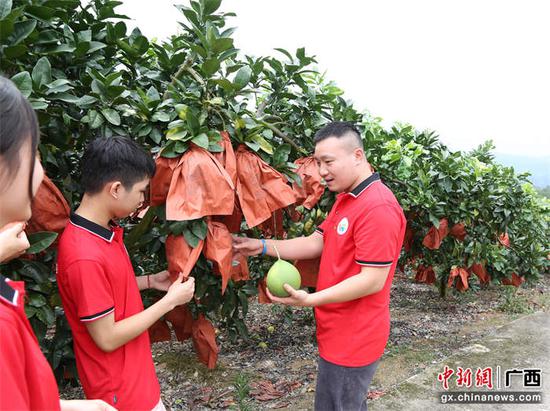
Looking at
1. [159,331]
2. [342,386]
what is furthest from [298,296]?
[159,331]

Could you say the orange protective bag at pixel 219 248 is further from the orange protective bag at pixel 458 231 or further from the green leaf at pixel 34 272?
the orange protective bag at pixel 458 231

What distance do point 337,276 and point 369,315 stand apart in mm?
204

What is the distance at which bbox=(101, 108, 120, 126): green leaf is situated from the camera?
157 cm

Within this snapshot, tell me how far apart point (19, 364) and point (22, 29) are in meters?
1.09

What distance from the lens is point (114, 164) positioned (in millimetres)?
1445

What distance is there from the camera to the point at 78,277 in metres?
1.35

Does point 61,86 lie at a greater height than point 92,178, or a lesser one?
greater

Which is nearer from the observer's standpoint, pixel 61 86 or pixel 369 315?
pixel 61 86

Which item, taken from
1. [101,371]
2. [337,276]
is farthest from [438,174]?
[101,371]

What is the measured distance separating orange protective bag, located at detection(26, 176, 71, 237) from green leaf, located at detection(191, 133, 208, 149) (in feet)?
1.57

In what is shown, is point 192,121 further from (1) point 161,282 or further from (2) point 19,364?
(2) point 19,364

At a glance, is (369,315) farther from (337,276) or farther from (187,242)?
(187,242)

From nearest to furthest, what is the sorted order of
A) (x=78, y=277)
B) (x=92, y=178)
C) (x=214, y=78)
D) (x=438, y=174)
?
(x=78, y=277) < (x=92, y=178) < (x=214, y=78) < (x=438, y=174)
